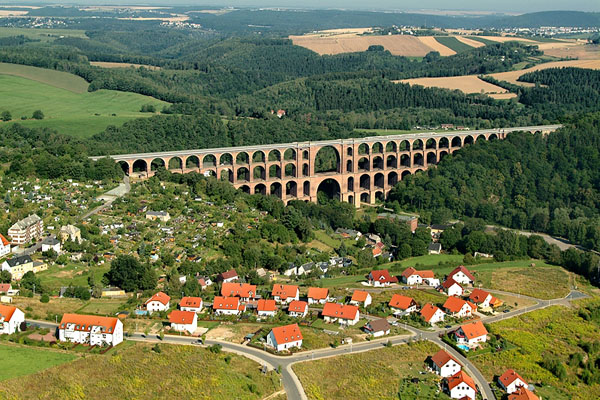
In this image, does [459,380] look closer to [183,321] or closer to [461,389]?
[461,389]

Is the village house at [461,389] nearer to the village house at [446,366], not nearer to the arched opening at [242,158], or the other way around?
the village house at [446,366]

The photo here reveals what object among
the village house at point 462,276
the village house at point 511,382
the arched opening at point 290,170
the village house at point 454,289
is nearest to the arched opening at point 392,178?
the arched opening at point 290,170

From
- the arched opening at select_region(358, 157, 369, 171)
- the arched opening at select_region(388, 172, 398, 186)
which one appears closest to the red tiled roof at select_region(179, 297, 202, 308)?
the arched opening at select_region(358, 157, 369, 171)

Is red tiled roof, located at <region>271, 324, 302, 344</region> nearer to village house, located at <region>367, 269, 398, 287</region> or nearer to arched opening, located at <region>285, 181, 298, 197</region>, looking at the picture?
village house, located at <region>367, 269, 398, 287</region>

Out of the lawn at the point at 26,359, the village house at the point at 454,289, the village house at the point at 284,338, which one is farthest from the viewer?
the village house at the point at 454,289

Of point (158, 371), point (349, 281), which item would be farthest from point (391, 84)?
point (158, 371)

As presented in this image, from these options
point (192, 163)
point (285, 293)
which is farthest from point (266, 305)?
point (192, 163)
